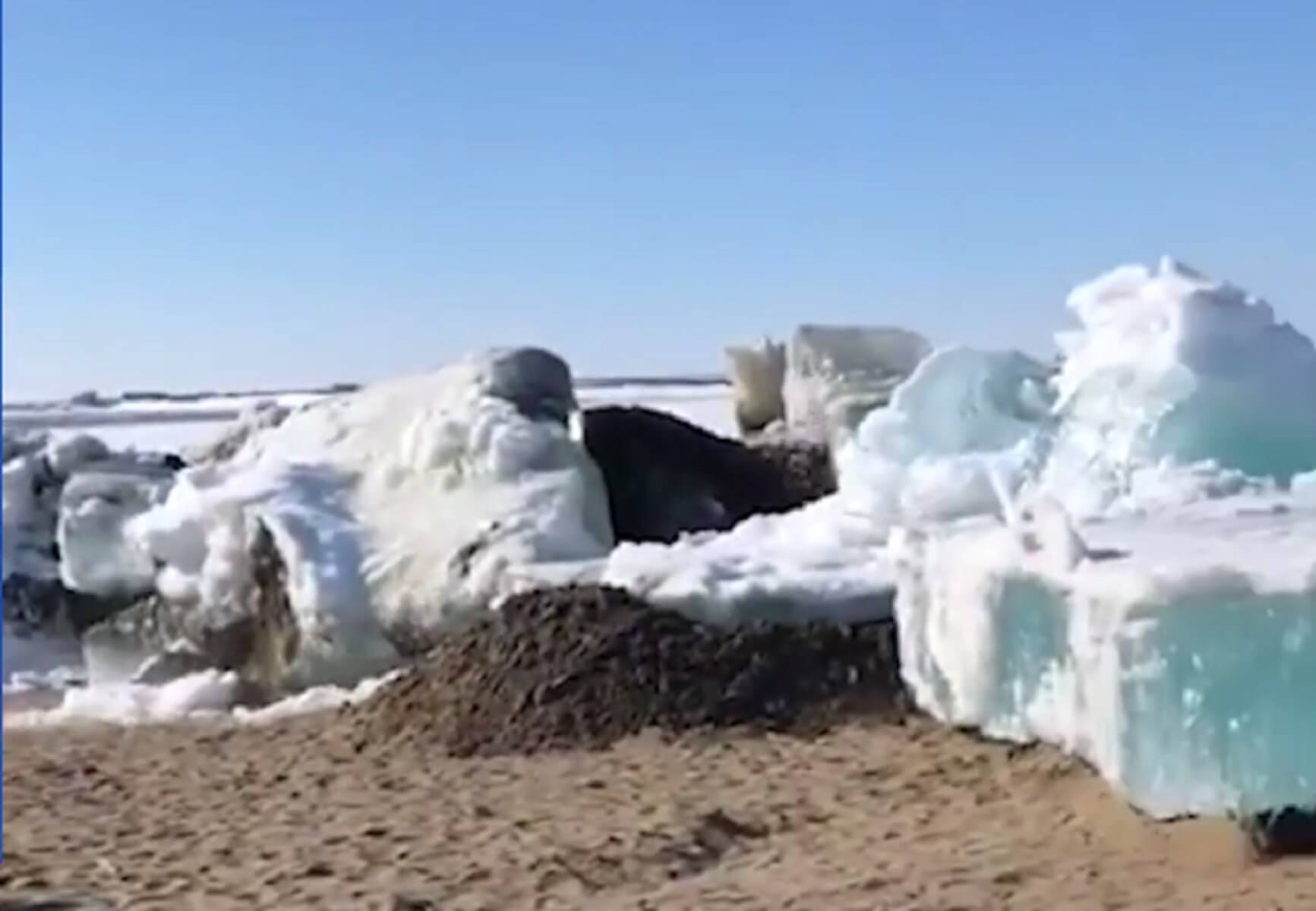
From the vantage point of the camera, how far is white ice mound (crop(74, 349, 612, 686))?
44.8 feet

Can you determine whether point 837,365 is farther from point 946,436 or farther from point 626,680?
point 626,680

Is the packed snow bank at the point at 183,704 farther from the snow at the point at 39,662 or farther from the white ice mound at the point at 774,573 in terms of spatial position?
the white ice mound at the point at 774,573

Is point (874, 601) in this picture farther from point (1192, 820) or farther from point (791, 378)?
point (791, 378)

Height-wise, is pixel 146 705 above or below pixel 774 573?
below

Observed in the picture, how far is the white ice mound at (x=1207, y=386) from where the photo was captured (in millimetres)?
10094

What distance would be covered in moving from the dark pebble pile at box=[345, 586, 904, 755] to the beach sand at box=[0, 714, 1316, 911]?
0.24 meters

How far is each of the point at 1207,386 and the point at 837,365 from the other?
825 cm

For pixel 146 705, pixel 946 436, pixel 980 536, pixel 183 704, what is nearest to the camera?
pixel 980 536

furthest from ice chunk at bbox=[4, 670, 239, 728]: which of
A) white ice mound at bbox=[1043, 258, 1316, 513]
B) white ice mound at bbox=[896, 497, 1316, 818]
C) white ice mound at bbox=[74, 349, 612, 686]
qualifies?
white ice mound at bbox=[896, 497, 1316, 818]

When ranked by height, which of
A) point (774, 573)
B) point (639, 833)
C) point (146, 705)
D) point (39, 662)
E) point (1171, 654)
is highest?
point (1171, 654)

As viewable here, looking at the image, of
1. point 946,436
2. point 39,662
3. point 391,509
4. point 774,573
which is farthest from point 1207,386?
point 39,662

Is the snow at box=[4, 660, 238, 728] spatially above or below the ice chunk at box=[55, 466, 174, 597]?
below

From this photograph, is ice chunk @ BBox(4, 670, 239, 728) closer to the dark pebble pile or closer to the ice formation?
the dark pebble pile

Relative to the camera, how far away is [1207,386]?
10.1 metres
